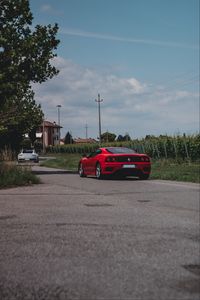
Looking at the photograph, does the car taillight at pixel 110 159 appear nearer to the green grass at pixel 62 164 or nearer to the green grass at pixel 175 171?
the green grass at pixel 175 171

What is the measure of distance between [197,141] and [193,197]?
26.4 metres

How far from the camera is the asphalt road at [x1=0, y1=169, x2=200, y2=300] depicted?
142 inches

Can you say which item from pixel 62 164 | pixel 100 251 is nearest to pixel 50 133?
pixel 62 164

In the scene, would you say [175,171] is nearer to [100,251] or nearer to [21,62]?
[21,62]

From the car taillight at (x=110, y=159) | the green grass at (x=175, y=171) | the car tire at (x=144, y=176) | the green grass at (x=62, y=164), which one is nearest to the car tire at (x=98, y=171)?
the car taillight at (x=110, y=159)

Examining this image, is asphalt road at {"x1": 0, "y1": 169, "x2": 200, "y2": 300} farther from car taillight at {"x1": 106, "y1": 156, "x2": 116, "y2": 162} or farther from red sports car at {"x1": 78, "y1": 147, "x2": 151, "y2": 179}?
car taillight at {"x1": 106, "y1": 156, "x2": 116, "y2": 162}

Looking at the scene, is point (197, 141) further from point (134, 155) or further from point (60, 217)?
point (60, 217)

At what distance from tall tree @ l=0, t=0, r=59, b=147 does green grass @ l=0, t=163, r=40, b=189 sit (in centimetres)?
698

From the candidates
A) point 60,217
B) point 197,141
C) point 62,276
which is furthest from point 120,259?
point 197,141

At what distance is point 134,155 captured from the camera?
16.8m

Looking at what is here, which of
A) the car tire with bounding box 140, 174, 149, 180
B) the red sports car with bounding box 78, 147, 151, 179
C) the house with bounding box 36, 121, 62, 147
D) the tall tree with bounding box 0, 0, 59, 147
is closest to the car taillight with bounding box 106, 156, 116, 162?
the red sports car with bounding box 78, 147, 151, 179

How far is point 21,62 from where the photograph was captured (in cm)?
2323

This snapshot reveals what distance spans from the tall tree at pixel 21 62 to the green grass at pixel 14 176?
6.98m

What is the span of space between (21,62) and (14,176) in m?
9.78
